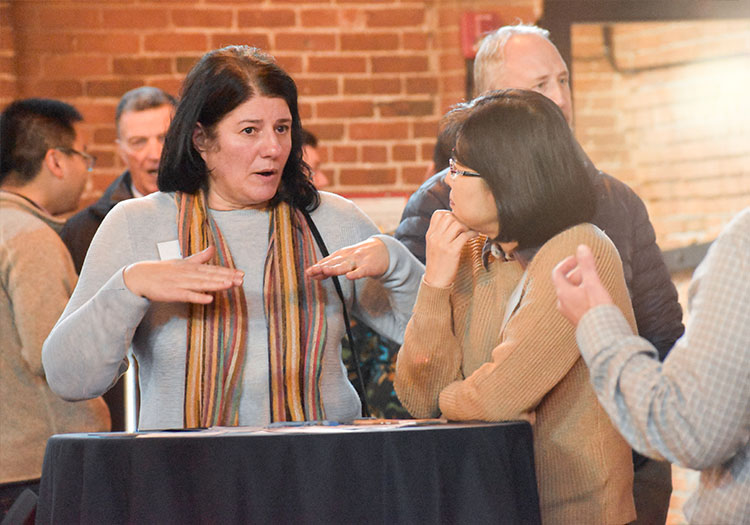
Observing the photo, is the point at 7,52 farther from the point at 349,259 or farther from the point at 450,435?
the point at 450,435

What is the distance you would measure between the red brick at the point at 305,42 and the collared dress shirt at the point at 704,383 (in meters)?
3.23

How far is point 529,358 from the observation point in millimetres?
1728

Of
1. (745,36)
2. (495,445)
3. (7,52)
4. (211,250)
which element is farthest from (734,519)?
(7,52)

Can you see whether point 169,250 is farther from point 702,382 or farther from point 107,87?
point 107,87

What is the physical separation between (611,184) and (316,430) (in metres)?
1.34

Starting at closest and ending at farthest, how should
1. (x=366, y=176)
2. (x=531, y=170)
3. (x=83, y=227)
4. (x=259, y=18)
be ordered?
1. (x=531, y=170)
2. (x=83, y=227)
3. (x=259, y=18)
4. (x=366, y=176)

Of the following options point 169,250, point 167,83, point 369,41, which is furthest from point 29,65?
point 169,250

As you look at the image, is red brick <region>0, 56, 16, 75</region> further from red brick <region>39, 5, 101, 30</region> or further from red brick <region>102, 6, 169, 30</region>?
red brick <region>102, 6, 169, 30</region>

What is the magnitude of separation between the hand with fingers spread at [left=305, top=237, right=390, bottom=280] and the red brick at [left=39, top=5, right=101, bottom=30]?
2704mm

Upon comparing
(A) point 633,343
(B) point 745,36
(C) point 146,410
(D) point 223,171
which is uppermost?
(B) point 745,36

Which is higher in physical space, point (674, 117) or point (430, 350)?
point (674, 117)

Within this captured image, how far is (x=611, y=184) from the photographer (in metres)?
2.63

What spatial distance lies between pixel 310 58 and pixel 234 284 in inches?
108

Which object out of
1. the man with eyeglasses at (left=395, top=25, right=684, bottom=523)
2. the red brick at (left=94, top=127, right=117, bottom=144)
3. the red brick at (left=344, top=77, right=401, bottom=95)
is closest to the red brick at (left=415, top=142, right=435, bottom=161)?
the red brick at (left=344, top=77, right=401, bottom=95)
